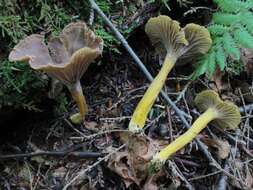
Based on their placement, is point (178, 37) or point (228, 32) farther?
point (228, 32)

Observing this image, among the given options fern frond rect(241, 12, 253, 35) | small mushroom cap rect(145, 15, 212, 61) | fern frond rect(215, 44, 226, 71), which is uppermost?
small mushroom cap rect(145, 15, 212, 61)

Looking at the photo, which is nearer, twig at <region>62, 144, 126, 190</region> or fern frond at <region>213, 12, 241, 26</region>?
twig at <region>62, 144, 126, 190</region>

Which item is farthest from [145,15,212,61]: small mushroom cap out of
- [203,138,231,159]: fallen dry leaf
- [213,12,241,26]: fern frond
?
[203,138,231,159]: fallen dry leaf

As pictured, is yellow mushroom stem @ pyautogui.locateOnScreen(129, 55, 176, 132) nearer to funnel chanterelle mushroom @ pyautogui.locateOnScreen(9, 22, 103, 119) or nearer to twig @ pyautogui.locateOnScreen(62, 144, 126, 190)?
twig @ pyautogui.locateOnScreen(62, 144, 126, 190)

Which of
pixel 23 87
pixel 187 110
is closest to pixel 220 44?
pixel 187 110

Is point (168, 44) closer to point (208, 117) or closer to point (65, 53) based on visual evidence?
point (208, 117)

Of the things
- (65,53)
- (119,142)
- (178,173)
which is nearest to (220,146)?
(178,173)
